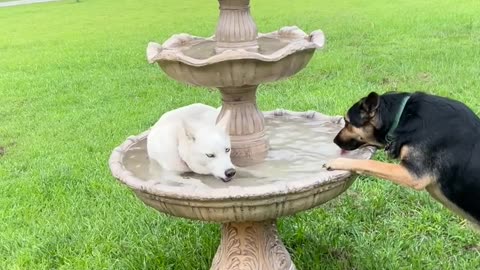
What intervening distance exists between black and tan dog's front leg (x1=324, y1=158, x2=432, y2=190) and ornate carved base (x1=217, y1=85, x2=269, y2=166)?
0.52m

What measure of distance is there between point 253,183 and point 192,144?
0.39 metres

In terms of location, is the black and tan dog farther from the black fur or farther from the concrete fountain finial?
the concrete fountain finial

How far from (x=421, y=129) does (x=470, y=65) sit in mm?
5214

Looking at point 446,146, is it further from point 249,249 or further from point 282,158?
point 249,249

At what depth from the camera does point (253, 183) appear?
3.30 meters

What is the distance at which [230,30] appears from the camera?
352 centimetres

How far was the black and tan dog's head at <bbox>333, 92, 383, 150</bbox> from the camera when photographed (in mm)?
3586

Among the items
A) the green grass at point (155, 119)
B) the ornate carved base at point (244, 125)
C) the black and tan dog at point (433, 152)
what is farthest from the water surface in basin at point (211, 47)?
Answer: the green grass at point (155, 119)

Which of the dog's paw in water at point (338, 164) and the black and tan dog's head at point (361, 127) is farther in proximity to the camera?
the black and tan dog's head at point (361, 127)

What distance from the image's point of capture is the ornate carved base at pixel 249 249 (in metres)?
3.66

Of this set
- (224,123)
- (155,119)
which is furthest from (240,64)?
(155,119)

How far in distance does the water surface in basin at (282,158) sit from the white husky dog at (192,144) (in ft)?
0.22

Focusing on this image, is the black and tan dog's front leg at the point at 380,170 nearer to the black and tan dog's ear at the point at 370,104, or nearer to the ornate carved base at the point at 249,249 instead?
the black and tan dog's ear at the point at 370,104

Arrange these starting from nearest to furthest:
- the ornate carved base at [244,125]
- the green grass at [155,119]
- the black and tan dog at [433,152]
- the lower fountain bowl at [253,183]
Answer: the lower fountain bowl at [253,183] → the black and tan dog at [433,152] → the ornate carved base at [244,125] → the green grass at [155,119]
